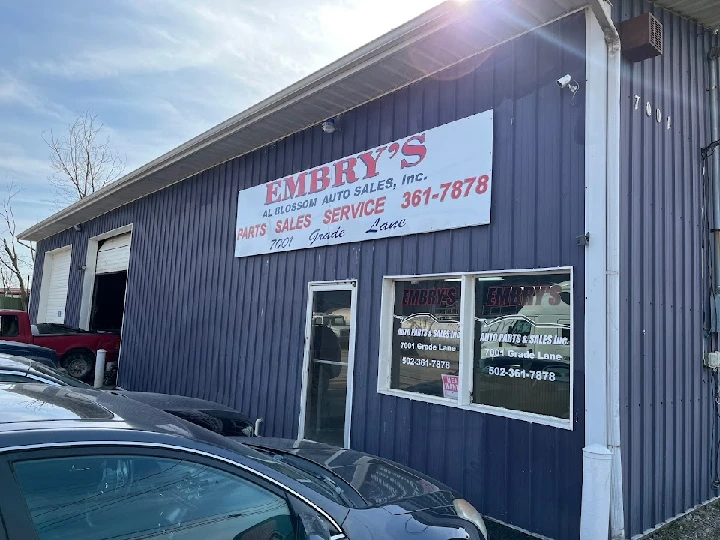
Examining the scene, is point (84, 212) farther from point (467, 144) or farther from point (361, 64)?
point (467, 144)

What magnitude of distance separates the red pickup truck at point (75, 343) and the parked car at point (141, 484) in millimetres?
11697

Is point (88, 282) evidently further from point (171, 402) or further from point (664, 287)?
point (664, 287)

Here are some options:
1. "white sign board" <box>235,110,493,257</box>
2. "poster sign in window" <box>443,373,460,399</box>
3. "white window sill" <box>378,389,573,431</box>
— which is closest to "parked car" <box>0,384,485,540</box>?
"white window sill" <box>378,389,573,431</box>

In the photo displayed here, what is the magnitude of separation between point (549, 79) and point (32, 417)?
4.82 m

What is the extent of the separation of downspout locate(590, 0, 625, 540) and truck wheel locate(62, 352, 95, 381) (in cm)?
1238

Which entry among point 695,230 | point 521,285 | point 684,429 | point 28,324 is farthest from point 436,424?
point 28,324

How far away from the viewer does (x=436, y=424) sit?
5.48m

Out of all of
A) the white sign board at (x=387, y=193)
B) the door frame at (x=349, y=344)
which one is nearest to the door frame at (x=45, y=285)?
the white sign board at (x=387, y=193)

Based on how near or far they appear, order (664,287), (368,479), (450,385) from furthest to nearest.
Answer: (450,385) < (664,287) < (368,479)

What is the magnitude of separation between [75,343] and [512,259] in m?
11.7

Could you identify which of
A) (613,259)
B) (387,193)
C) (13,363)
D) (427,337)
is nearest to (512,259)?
(613,259)

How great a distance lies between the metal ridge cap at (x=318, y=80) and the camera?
528cm

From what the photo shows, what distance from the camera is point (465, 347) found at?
5.37m

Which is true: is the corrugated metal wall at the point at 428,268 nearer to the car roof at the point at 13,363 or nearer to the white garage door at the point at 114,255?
the car roof at the point at 13,363
